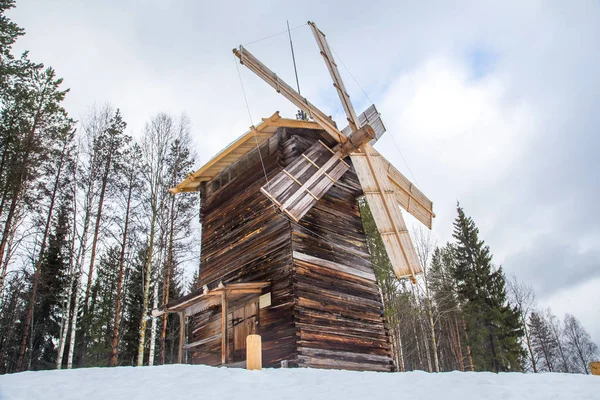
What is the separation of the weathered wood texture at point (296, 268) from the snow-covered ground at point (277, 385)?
3649mm

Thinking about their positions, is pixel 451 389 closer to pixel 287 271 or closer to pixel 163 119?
pixel 287 271

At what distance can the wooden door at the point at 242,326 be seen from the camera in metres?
11.1

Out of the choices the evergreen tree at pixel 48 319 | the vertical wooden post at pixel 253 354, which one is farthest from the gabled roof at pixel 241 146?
the evergreen tree at pixel 48 319

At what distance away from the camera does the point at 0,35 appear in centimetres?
1575

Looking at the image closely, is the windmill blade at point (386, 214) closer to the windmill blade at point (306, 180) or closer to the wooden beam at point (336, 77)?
the windmill blade at point (306, 180)

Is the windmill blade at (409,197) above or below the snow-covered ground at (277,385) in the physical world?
above

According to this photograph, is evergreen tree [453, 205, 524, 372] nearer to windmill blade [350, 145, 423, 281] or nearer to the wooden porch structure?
windmill blade [350, 145, 423, 281]

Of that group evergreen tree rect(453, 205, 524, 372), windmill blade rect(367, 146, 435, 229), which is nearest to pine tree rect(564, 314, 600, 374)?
evergreen tree rect(453, 205, 524, 372)

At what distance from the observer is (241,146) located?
1309 centimetres

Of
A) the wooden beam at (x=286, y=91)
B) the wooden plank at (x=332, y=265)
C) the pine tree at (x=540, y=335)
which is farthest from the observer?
the pine tree at (x=540, y=335)

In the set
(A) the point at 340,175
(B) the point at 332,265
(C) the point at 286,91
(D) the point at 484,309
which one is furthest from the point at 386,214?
(D) the point at 484,309

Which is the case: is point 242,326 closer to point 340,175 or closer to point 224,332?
point 224,332

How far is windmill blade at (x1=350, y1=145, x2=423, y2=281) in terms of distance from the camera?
11531mm

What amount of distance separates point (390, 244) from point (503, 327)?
20458 mm
